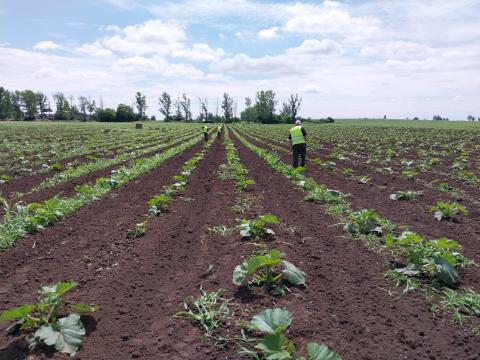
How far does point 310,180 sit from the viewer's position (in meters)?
12.4

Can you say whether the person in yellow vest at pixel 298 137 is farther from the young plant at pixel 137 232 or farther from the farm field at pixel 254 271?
the young plant at pixel 137 232

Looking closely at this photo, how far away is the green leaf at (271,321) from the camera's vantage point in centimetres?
342

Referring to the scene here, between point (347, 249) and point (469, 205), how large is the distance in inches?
205

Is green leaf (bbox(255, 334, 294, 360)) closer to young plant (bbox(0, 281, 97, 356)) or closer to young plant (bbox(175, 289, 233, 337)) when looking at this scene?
young plant (bbox(175, 289, 233, 337))

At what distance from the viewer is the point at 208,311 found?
14.4ft

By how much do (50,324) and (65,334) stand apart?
0.22 metres

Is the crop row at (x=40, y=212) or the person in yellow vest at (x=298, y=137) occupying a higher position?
the person in yellow vest at (x=298, y=137)

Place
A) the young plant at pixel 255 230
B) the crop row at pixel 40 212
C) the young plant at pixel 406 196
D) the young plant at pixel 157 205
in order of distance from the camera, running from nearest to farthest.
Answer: the young plant at pixel 255 230 → the crop row at pixel 40 212 → the young plant at pixel 157 205 → the young plant at pixel 406 196

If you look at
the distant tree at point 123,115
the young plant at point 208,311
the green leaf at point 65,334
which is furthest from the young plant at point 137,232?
the distant tree at point 123,115

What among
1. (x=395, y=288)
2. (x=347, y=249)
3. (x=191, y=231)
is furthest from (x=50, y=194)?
(x=395, y=288)

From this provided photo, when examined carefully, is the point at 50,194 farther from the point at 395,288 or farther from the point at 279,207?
the point at 395,288

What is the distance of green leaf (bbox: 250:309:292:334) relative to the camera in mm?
3419

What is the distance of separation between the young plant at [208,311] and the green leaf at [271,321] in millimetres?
723

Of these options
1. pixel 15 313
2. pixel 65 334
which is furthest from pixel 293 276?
pixel 15 313
